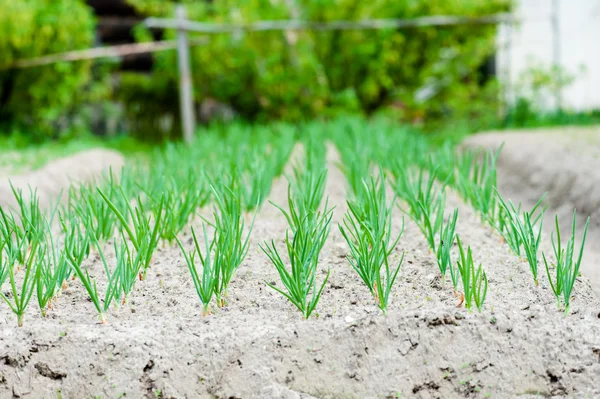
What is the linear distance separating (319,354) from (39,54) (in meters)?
6.84

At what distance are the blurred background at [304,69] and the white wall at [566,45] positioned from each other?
Answer: 0.02 metres

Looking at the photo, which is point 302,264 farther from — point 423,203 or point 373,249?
point 423,203

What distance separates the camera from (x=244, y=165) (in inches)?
122

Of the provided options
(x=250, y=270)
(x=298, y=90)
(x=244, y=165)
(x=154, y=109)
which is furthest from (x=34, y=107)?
(x=250, y=270)

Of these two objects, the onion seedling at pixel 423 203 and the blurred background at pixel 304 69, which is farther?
A: the blurred background at pixel 304 69

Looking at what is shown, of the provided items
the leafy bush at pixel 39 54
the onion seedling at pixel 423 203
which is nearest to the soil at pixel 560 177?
the onion seedling at pixel 423 203

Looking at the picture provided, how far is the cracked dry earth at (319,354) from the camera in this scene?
1396 mm

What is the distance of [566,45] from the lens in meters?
8.70

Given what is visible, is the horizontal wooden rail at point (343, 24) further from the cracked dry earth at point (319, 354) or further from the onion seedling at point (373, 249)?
the cracked dry earth at point (319, 354)

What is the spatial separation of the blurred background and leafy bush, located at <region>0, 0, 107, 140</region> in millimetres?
13

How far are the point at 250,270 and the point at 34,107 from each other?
263 inches

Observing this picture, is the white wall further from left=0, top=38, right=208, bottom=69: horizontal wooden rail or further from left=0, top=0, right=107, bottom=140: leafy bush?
left=0, top=0, right=107, bottom=140: leafy bush

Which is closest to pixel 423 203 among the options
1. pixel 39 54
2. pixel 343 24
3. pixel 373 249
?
pixel 373 249

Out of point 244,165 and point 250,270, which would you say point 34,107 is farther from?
point 250,270
